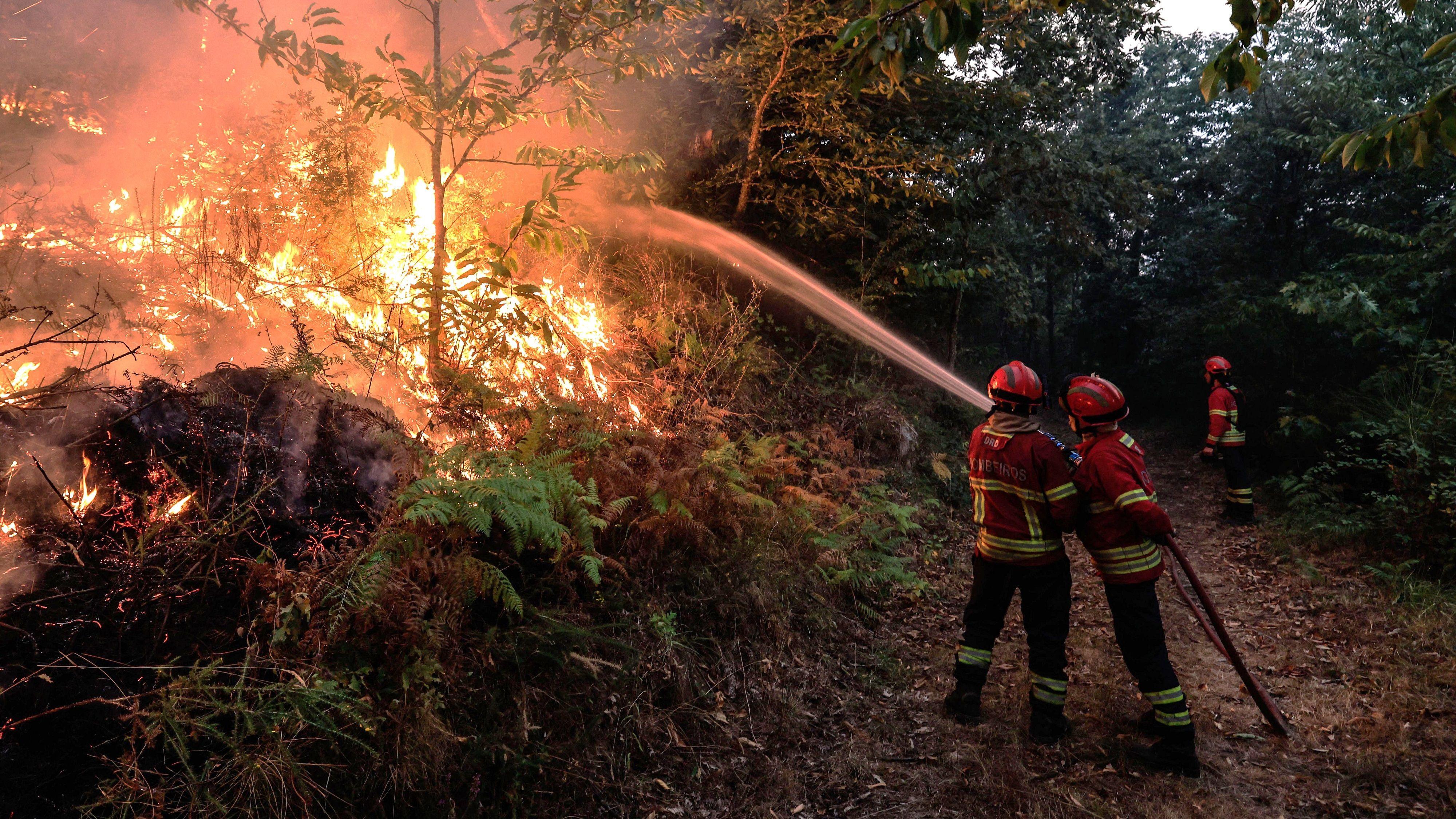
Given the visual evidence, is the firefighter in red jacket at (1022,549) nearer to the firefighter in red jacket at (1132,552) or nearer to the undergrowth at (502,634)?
the firefighter in red jacket at (1132,552)

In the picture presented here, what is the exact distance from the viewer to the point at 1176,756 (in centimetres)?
409

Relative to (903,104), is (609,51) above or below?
below

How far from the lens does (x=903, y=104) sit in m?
10.4

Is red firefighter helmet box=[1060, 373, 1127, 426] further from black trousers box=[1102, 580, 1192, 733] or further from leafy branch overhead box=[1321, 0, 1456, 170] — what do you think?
leafy branch overhead box=[1321, 0, 1456, 170]

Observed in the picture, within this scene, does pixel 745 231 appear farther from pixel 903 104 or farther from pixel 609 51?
pixel 609 51

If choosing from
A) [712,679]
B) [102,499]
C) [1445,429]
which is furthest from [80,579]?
[1445,429]

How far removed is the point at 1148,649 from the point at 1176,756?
582 millimetres

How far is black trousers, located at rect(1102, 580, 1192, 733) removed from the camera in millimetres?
4098

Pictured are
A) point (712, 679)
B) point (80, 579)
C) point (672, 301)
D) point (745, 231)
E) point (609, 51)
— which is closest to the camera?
point (80, 579)

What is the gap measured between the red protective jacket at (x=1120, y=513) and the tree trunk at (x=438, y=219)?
464 centimetres

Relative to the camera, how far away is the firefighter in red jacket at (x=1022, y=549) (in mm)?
4406

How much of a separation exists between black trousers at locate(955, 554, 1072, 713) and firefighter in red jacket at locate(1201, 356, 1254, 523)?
6.63 meters

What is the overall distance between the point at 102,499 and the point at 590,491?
2.45m

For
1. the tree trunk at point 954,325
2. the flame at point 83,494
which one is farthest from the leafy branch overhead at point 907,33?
the tree trunk at point 954,325
